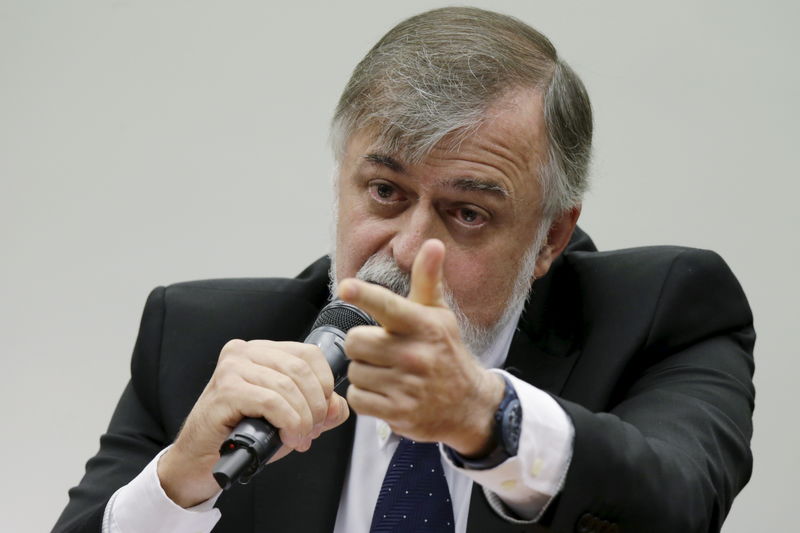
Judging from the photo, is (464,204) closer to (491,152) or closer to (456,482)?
(491,152)

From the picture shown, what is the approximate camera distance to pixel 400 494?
7.95 feet

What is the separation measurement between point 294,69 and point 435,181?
5.19 feet

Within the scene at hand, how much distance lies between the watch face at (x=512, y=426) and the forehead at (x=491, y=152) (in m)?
0.77

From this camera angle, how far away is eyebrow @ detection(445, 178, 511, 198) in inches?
92.9

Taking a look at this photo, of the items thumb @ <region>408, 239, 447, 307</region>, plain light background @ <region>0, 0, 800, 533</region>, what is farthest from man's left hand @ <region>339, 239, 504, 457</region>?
plain light background @ <region>0, 0, 800, 533</region>

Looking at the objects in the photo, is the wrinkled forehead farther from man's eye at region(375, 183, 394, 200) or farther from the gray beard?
the gray beard

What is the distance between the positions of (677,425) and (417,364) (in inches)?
32.7

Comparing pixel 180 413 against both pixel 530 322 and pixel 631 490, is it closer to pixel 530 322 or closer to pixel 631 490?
pixel 530 322

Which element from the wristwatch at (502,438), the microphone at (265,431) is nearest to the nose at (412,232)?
the microphone at (265,431)

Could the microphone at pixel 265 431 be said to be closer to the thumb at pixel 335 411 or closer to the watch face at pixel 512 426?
the thumb at pixel 335 411

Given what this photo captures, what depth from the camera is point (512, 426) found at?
171cm

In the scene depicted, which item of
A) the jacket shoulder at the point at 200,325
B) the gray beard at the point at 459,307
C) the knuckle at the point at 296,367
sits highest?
the knuckle at the point at 296,367

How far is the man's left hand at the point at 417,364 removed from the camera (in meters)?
1.57

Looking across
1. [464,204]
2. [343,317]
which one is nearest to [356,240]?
[464,204]
